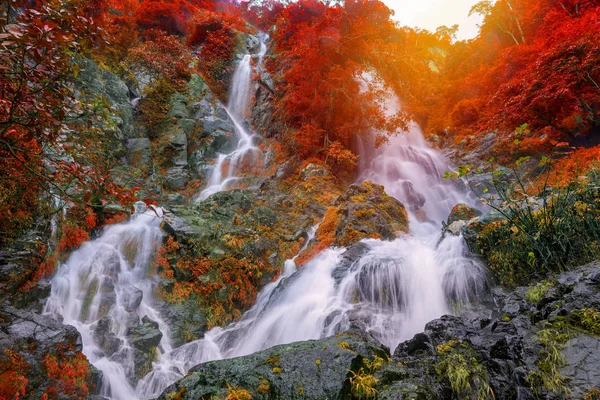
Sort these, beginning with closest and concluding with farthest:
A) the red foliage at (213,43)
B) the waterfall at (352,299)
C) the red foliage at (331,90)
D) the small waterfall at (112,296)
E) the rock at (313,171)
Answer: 1. the small waterfall at (112,296)
2. the waterfall at (352,299)
3. the rock at (313,171)
4. the red foliage at (331,90)
5. the red foliage at (213,43)

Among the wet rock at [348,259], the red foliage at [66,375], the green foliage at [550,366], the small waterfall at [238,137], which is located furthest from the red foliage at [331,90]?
the green foliage at [550,366]

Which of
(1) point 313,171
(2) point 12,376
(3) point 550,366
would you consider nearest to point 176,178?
(1) point 313,171

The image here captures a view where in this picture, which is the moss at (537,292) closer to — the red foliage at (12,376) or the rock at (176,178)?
the red foliage at (12,376)

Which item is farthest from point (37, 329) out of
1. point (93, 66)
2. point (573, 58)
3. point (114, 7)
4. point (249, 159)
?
point (114, 7)

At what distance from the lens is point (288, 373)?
10.3 ft

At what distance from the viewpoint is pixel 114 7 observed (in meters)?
19.7

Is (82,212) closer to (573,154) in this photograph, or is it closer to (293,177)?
(293,177)

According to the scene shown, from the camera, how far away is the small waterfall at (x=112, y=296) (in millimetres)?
6078

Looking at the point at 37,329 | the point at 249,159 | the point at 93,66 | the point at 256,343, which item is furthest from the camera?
the point at 249,159

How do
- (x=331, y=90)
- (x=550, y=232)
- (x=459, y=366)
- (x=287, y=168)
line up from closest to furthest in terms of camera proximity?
(x=459, y=366) < (x=550, y=232) < (x=287, y=168) < (x=331, y=90)

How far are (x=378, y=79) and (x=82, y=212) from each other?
17.8 m

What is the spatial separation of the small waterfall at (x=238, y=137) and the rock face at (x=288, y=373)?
11881 millimetres

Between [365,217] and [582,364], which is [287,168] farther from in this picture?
[582,364]

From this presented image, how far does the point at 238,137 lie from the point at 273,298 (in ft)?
39.9
